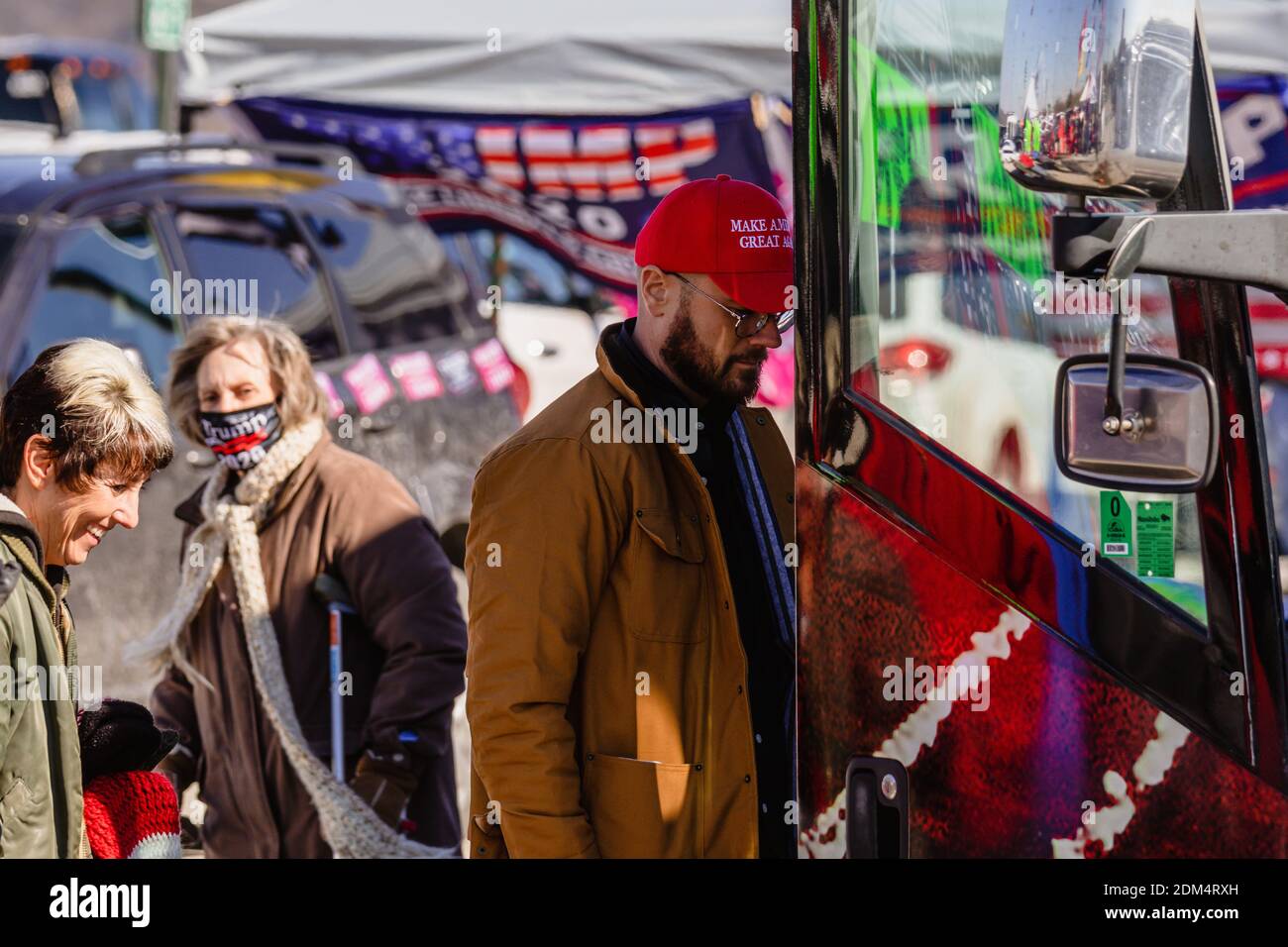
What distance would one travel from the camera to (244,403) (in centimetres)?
386

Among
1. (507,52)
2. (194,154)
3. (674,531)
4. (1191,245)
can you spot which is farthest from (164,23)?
(1191,245)

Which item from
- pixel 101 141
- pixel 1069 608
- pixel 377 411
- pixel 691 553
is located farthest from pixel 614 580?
pixel 101 141

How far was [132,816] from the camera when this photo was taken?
95.8 inches

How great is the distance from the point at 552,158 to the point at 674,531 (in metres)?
4.77

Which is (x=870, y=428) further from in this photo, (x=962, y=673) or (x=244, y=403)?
(x=244, y=403)

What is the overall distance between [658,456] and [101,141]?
4607mm

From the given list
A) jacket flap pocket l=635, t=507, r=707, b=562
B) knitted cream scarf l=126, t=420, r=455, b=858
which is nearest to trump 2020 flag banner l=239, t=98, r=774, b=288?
knitted cream scarf l=126, t=420, r=455, b=858

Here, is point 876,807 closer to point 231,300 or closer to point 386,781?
point 386,781

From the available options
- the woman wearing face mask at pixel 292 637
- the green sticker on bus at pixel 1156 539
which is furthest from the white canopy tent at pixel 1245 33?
the woman wearing face mask at pixel 292 637

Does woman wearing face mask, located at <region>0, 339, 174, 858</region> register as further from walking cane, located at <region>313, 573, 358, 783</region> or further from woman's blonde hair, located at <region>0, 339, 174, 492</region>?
walking cane, located at <region>313, 573, 358, 783</region>

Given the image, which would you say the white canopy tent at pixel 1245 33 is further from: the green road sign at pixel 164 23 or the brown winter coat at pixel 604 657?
the green road sign at pixel 164 23

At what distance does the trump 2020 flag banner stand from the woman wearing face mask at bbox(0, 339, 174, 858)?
4.39 m
